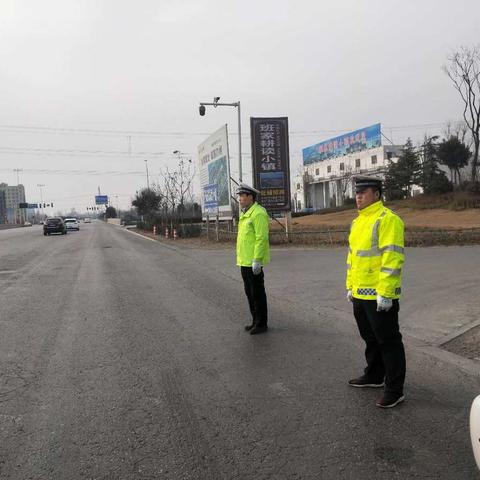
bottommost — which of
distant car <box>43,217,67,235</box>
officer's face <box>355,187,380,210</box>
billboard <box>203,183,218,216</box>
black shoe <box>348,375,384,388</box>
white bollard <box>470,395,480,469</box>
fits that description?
black shoe <box>348,375,384,388</box>

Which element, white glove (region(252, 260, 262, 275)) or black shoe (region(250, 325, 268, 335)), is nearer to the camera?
white glove (region(252, 260, 262, 275))

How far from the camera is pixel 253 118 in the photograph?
2222 cm

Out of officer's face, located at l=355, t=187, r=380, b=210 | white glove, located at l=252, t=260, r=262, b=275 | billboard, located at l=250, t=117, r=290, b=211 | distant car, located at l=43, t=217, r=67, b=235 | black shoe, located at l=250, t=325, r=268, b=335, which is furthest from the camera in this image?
distant car, located at l=43, t=217, r=67, b=235

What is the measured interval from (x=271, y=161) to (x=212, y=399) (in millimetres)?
19195

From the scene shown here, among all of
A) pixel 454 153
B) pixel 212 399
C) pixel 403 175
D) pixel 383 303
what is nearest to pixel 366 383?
pixel 383 303

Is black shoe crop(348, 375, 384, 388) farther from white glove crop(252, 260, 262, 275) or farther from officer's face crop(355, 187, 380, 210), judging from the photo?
white glove crop(252, 260, 262, 275)

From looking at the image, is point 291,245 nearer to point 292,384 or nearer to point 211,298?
point 211,298

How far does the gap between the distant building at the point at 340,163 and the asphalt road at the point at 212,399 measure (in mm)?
58720

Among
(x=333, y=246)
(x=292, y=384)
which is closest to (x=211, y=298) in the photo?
(x=292, y=384)

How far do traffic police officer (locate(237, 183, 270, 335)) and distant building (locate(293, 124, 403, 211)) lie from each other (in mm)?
58675

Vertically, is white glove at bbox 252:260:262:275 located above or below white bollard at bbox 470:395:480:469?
above

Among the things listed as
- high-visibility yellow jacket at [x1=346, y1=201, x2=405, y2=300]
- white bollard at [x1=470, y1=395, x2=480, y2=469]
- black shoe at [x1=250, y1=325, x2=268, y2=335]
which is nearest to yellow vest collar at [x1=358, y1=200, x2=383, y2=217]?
high-visibility yellow jacket at [x1=346, y1=201, x2=405, y2=300]

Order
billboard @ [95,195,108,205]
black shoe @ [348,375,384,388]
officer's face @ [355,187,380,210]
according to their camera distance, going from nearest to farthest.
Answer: officer's face @ [355,187,380,210] → black shoe @ [348,375,384,388] → billboard @ [95,195,108,205]

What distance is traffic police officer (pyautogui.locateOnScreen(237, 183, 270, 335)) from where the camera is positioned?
6.26 meters
